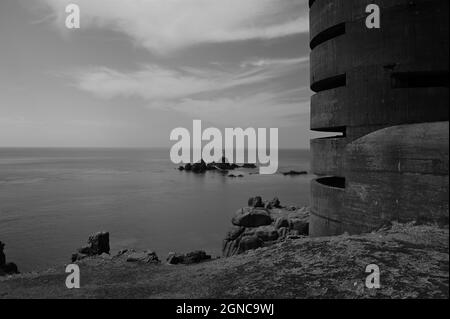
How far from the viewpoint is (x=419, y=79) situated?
12469mm

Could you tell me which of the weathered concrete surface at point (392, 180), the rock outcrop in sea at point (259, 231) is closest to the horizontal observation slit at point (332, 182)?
the weathered concrete surface at point (392, 180)

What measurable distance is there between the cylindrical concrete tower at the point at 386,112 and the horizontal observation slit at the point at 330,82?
0.08 meters

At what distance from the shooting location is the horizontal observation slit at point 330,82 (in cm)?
1390

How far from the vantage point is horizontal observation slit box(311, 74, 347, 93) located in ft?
45.6

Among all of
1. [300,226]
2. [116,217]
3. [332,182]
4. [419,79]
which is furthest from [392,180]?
[116,217]

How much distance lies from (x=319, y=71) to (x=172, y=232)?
21.7m

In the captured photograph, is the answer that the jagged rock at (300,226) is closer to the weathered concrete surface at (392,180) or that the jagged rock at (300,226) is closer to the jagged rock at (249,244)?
the jagged rock at (249,244)

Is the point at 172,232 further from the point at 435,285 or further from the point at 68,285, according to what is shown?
the point at 435,285

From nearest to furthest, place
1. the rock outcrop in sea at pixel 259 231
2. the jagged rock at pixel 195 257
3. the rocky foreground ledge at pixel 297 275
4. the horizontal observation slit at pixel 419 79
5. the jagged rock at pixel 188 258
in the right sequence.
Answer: the rocky foreground ledge at pixel 297 275 < the horizontal observation slit at pixel 419 79 < the jagged rock at pixel 188 258 < the jagged rock at pixel 195 257 < the rock outcrop in sea at pixel 259 231

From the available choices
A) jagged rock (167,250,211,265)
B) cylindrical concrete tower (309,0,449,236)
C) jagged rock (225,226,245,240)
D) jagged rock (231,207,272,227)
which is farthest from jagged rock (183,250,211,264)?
jagged rock (231,207,272,227)

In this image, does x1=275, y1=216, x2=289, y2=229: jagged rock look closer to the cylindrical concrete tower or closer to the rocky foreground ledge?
the cylindrical concrete tower

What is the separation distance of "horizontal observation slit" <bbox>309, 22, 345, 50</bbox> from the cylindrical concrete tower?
0.25ft

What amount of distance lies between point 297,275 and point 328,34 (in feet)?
34.6
